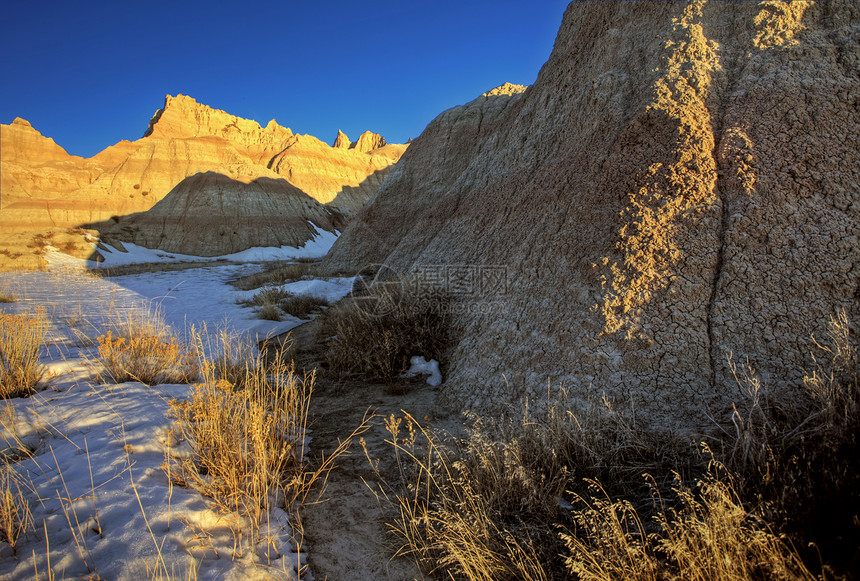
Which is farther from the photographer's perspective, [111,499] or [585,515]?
[111,499]

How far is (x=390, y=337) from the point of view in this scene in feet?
14.4

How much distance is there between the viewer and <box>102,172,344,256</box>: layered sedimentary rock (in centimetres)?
2703

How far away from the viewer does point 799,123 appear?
2744 mm

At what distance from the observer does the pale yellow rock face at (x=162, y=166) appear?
32750 millimetres

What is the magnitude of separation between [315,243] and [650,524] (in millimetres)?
32484

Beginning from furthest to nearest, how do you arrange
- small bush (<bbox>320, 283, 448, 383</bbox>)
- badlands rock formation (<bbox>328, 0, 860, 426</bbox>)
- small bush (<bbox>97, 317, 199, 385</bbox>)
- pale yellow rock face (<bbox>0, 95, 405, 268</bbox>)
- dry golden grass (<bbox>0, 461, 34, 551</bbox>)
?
pale yellow rock face (<bbox>0, 95, 405, 268</bbox>) < small bush (<bbox>320, 283, 448, 383</bbox>) < small bush (<bbox>97, 317, 199, 385</bbox>) < badlands rock formation (<bbox>328, 0, 860, 426</bbox>) < dry golden grass (<bbox>0, 461, 34, 551</bbox>)

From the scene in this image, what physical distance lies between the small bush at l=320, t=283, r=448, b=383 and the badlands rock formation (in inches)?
12.7

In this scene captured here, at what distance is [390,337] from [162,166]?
4707cm

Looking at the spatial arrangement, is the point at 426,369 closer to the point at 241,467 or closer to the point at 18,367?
the point at 241,467

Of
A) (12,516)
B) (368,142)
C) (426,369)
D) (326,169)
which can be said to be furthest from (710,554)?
(368,142)

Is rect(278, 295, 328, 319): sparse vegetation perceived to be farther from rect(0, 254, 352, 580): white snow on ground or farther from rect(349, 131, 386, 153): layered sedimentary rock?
rect(349, 131, 386, 153): layered sedimentary rock

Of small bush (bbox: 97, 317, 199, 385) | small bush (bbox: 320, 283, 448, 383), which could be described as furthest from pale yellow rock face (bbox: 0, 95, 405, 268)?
small bush (bbox: 320, 283, 448, 383)
